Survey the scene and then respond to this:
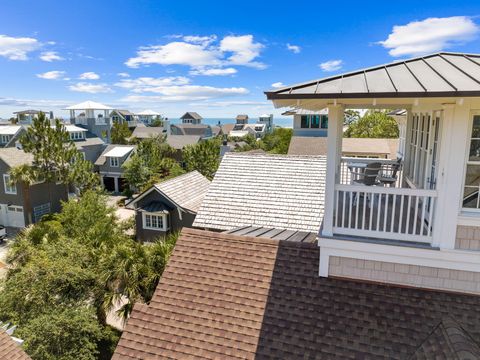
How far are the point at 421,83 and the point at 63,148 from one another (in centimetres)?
2910

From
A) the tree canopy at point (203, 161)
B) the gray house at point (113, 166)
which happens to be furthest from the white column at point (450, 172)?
the gray house at point (113, 166)

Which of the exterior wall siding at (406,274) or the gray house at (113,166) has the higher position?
the exterior wall siding at (406,274)

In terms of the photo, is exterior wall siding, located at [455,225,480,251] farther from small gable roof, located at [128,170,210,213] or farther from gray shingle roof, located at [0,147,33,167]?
gray shingle roof, located at [0,147,33,167]

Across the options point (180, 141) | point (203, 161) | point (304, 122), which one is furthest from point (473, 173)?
point (180, 141)

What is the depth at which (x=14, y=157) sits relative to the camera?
93.9 feet

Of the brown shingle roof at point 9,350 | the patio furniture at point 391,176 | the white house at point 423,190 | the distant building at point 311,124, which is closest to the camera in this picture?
the white house at point 423,190

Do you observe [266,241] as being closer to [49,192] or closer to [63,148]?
[63,148]

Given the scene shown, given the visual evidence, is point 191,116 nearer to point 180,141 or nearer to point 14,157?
point 180,141

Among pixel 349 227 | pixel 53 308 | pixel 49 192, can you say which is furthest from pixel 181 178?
pixel 349 227

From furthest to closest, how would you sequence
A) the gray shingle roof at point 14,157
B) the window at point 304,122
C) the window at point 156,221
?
1. the window at point 304,122
2. the gray shingle roof at point 14,157
3. the window at point 156,221

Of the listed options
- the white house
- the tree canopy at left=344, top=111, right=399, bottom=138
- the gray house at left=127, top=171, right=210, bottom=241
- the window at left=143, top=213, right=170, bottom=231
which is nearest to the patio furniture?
the white house

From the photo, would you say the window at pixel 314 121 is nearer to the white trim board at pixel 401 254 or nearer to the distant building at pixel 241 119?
the white trim board at pixel 401 254

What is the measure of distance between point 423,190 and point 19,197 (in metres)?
31.4

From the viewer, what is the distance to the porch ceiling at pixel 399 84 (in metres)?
4.42
